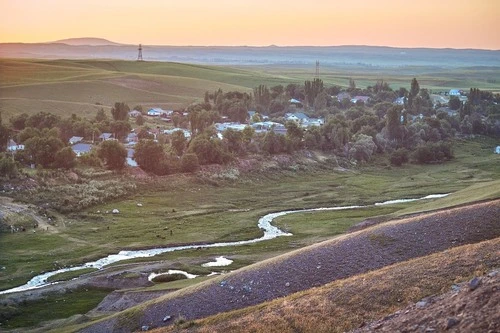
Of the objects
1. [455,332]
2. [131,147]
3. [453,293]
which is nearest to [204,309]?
[453,293]

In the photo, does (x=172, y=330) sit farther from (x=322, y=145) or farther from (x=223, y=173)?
(x=322, y=145)

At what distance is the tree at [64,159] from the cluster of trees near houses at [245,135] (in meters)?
0.14

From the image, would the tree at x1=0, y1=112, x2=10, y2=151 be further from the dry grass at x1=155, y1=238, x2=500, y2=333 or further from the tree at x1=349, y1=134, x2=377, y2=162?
the dry grass at x1=155, y1=238, x2=500, y2=333

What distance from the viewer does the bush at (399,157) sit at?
125938 millimetres

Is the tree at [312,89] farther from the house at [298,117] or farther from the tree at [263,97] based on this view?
the house at [298,117]

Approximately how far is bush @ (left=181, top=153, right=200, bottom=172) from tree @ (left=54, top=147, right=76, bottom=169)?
17.6m

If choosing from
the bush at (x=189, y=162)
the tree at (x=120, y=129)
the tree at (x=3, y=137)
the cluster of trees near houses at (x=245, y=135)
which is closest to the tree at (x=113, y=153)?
the cluster of trees near houses at (x=245, y=135)

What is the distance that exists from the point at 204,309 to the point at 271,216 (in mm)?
48121

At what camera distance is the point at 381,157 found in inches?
5108

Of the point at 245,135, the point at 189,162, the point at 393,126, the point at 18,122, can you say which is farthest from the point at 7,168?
the point at 393,126

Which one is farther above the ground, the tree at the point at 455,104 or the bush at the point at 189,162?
the tree at the point at 455,104

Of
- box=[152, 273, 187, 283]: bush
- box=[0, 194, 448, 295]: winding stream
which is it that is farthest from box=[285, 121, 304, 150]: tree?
box=[152, 273, 187, 283]: bush

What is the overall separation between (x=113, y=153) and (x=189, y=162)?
40.9 ft

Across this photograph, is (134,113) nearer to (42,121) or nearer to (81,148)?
(42,121)
